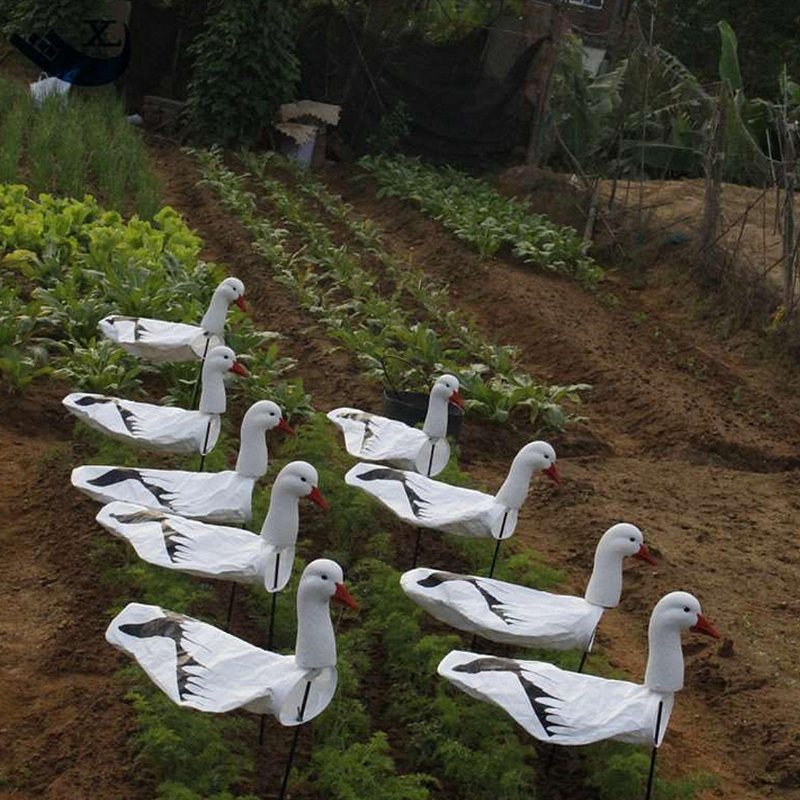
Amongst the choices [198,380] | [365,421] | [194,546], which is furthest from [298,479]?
[198,380]

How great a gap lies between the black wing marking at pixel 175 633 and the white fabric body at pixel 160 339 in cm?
331

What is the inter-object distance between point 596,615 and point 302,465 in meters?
1.20

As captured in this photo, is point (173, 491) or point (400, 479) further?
point (400, 479)

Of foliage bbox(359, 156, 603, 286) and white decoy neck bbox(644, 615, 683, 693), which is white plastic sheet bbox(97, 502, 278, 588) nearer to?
white decoy neck bbox(644, 615, 683, 693)

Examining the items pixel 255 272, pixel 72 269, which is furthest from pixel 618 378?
pixel 72 269

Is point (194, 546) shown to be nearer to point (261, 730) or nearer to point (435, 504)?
point (261, 730)

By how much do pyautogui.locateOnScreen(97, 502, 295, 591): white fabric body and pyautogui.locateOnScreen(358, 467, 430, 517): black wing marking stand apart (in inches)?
33.6

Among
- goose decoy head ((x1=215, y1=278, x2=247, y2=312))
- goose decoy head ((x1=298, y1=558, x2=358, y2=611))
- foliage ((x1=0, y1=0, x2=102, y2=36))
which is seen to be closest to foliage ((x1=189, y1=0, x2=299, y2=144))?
foliage ((x1=0, y1=0, x2=102, y2=36))

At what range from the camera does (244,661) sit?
4.43 meters

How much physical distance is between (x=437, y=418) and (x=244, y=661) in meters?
2.62

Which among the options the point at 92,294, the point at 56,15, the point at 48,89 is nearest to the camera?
the point at 92,294

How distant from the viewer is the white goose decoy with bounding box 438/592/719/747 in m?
4.45

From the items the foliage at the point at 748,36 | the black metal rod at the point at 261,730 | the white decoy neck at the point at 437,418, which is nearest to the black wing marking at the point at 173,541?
the black metal rod at the point at 261,730

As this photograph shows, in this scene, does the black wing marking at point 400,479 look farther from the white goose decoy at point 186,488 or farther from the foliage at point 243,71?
the foliage at point 243,71
